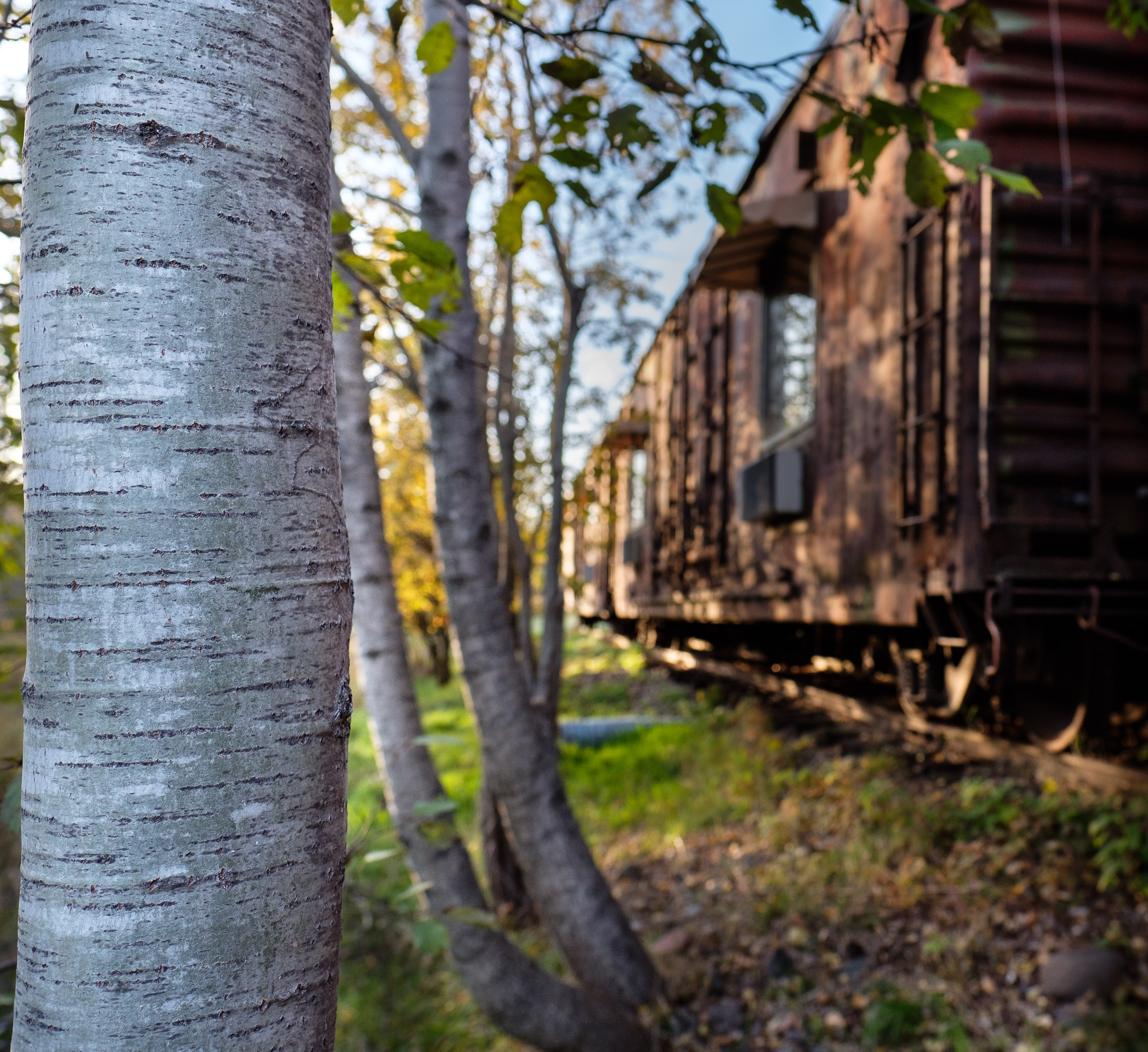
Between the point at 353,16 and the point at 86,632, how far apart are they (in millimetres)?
1623

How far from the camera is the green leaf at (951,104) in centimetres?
157

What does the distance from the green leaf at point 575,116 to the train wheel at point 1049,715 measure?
426 centimetres

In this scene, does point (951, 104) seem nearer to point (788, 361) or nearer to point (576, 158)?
point (576, 158)

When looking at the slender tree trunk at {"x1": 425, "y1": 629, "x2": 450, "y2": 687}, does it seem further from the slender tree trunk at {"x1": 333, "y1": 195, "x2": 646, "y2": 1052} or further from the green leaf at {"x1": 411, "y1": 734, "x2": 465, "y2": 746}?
the green leaf at {"x1": 411, "y1": 734, "x2": 465, "y2": 746}

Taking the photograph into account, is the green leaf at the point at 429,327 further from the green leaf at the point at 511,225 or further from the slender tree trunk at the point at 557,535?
the slender tree trunk at the point at 557,535

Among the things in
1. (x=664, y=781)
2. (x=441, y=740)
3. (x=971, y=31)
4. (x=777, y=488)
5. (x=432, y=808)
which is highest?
(x=971, y=31)

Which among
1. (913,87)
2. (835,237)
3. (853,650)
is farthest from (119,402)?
(853,650)

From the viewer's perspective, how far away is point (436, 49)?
179 centimetres

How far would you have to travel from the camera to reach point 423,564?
14500 mm

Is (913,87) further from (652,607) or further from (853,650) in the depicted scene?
(652,607)

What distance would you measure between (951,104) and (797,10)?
34 cm

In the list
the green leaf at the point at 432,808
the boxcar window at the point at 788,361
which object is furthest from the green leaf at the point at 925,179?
the boxcar window at the point at 788,361

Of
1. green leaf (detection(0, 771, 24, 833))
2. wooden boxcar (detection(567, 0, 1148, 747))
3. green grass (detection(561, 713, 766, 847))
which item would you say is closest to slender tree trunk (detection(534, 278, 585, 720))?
wooden boxcar (detection(567, 0, 1148, 747))

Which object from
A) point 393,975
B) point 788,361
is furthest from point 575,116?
point 788,361
